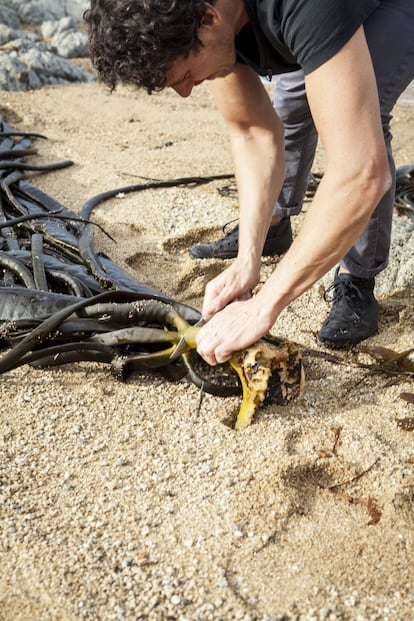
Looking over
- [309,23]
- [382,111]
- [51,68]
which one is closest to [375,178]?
[309,23]

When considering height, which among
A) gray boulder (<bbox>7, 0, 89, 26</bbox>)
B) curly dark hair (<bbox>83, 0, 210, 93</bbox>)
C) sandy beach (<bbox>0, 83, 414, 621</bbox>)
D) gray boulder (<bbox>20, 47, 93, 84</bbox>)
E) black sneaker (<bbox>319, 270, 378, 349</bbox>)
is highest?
curly dark hair (<bbox>83, 0, 210, 93</bbox>)

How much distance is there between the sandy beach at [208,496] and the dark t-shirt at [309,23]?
1046 mm

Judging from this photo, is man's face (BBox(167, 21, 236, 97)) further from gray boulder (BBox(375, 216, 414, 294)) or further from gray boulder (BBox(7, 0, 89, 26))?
gray boulder (BBox(7, 0, 89, 26))

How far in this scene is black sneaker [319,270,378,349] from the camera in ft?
8.10

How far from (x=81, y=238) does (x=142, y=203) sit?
80 centimetres

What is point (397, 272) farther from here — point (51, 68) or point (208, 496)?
point (51, 68)

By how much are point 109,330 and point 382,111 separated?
45.7 inches

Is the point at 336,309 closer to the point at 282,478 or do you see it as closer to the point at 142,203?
the point at 282,478

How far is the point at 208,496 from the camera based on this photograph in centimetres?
176

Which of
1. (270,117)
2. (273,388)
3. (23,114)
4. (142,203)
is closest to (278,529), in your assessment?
(273,388)

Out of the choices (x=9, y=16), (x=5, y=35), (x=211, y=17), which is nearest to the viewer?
(x=211, y=17)

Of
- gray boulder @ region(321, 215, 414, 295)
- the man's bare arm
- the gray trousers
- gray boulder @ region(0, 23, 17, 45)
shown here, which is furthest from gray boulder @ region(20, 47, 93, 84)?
the man's bare arm

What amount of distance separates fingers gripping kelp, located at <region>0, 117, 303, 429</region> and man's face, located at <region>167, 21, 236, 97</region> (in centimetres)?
76

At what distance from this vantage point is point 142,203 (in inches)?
149
